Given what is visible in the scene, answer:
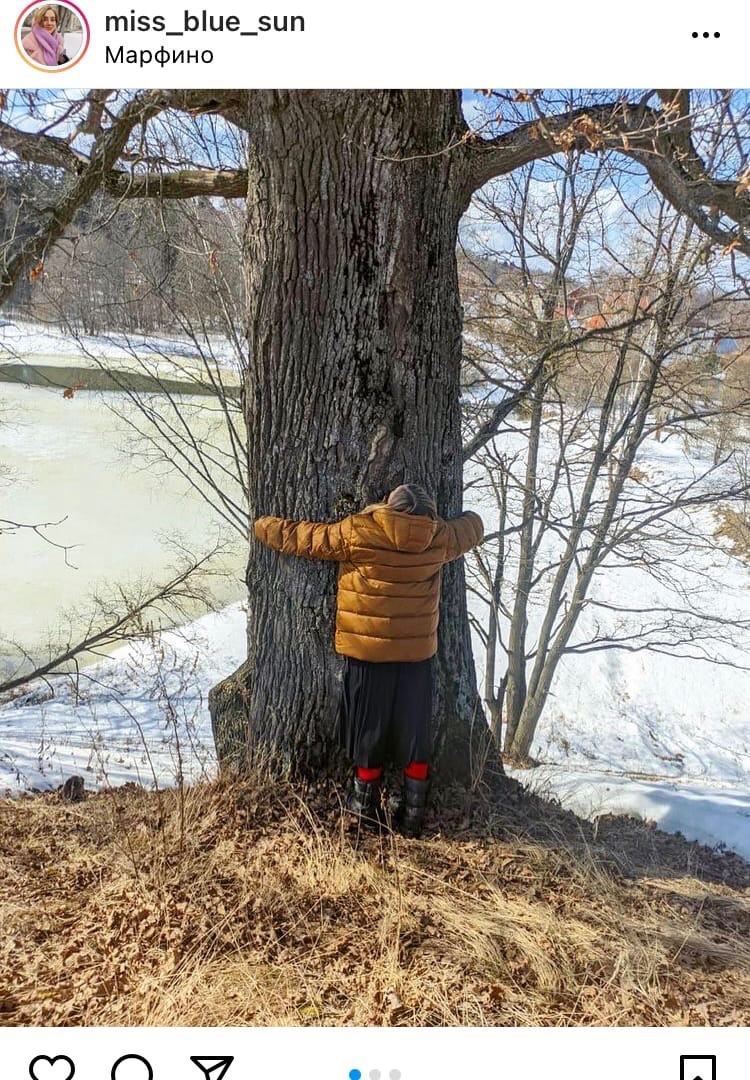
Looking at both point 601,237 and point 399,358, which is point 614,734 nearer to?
point 601,237

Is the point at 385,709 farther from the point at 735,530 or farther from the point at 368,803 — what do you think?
the point at 735,530

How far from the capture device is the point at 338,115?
2615 millimetres

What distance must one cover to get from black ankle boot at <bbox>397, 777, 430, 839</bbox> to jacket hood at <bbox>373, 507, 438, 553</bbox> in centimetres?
111

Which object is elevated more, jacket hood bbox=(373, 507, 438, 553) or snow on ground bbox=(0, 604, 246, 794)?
jacket hood bbox=(373, 507, 438, 553)

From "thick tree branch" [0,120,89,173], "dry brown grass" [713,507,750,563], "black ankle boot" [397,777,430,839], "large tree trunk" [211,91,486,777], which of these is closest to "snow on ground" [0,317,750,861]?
"dry brown grass" [713,507,750,563]

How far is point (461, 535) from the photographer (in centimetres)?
289

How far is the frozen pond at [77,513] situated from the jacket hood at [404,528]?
25.4 feet

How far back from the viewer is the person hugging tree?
2.69m

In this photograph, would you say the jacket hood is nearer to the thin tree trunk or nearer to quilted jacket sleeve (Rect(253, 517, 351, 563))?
quilted jacket sleeve (Rect(253, 517, 351, 563))

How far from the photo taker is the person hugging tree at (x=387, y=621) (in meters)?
2.69

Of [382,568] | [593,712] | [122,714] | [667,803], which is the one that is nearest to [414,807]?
[382,568]

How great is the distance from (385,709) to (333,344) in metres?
1.62
